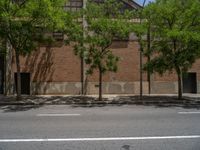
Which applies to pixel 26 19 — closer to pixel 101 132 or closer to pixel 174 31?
pixel 174 31

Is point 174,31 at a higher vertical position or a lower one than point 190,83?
higher

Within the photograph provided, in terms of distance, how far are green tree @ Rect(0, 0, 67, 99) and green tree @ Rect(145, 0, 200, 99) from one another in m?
5.55

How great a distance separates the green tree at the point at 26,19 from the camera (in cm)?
2097

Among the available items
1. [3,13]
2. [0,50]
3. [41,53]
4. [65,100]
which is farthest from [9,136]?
[41,53]

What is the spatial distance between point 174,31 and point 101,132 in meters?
12.5

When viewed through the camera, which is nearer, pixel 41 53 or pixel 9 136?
pixel 9 136

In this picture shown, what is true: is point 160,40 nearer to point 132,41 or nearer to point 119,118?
point 132,41

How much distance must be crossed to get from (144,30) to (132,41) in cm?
632

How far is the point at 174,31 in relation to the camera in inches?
887

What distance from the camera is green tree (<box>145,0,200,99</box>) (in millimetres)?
22984

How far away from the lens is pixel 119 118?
1495 cm

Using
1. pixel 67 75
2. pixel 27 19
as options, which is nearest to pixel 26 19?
pixel 27 19

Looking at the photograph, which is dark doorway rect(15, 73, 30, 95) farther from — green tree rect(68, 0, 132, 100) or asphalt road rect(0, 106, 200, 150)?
asphalt road rect(0, 106, 200, 150)

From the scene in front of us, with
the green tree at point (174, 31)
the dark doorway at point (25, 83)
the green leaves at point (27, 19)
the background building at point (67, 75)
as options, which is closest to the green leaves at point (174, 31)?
the green tree at point (174, 31)
